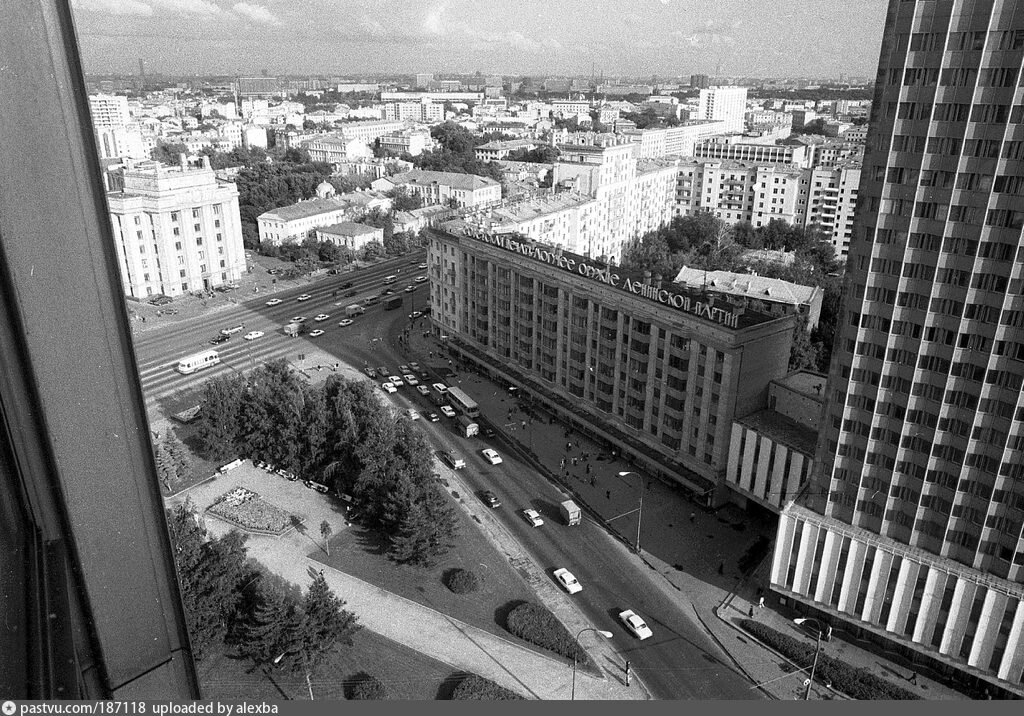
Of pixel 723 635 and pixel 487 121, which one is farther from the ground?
pixel 487 121

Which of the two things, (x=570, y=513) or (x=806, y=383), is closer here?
(x=570, y=513)

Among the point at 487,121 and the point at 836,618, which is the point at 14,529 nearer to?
the point at 836,618

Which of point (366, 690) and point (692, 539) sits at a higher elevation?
point (366, 690)

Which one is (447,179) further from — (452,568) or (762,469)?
(452,568)

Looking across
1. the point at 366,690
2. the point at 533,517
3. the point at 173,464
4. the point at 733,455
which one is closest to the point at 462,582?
the point at 533,517

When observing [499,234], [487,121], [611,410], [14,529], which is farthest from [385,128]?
[14,529]

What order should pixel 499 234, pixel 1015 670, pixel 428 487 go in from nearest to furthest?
pixel 1015 670, pixel 428 487, pixel 499 234
